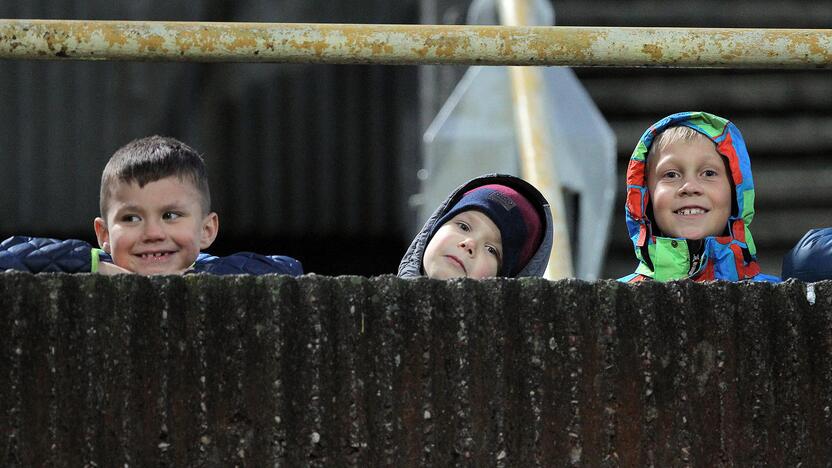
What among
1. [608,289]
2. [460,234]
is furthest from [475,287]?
[460,234]

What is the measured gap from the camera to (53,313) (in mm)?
1811

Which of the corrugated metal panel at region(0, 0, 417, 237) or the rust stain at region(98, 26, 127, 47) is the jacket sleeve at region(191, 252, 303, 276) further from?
the corrugated metal panel at region(0, 0, 417, 237)

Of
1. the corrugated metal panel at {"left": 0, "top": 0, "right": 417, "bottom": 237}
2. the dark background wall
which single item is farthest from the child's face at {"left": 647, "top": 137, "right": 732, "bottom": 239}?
the corrugated metal panel at {"left": 0, "top": 0, "right": 417, "bottom": 237}

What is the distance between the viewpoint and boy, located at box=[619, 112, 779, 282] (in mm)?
3125

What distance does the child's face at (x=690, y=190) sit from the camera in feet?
10.2

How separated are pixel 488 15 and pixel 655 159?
3029mm

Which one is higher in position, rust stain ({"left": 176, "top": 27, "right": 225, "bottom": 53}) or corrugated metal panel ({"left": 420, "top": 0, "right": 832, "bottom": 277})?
corrugated metal panel ({"left": 420, "top": 0, "right": 832, "bottom": 277})

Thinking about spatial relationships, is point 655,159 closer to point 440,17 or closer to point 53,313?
point 53,313

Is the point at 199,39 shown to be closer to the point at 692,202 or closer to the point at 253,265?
the point at 253,265

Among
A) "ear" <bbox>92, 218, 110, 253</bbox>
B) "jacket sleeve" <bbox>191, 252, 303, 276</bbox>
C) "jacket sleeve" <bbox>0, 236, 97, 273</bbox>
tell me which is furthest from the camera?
"ear" <bbox>92, 218, 110, 253</bbox>

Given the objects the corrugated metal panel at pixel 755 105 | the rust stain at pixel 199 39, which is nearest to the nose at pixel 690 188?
the rust stain at pixel 199 39

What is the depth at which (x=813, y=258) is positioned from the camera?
2.67 metres

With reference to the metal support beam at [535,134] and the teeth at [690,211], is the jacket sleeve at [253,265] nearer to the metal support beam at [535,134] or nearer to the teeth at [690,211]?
the teeth at [690,211]

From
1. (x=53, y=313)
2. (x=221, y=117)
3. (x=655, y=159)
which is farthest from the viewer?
(x=221, y=117)
